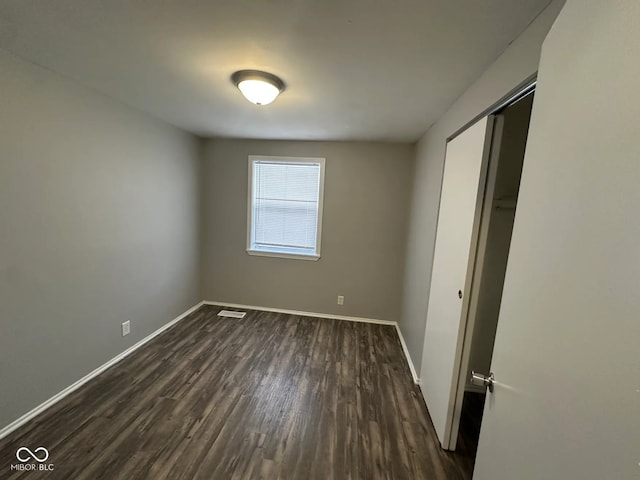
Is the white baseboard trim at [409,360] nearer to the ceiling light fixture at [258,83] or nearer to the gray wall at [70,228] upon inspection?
the ceiling light fixture at [258,83]

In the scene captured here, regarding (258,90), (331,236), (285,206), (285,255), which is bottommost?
(285,255)

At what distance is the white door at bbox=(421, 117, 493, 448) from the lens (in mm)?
1514

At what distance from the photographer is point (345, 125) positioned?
260 centimetres

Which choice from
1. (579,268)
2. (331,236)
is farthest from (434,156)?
(579,268)

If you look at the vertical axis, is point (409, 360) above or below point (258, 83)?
below

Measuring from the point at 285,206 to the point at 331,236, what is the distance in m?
0.73

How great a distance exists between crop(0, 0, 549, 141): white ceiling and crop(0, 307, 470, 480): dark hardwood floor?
2.26 meters

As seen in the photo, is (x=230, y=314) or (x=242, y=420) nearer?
(x=242, y=420)

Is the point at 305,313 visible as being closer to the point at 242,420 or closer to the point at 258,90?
the point at 242,420

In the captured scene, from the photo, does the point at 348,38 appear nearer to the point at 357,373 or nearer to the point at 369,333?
the point at 357,373

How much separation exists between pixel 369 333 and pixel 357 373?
0.84 meters

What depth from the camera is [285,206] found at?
357 centimetres

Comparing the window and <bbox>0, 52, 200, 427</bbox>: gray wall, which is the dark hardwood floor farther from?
the window

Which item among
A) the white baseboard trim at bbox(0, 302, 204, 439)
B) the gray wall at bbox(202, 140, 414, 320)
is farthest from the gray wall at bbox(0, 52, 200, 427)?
the gray wall at bbox(202, 140, 414, 320)
